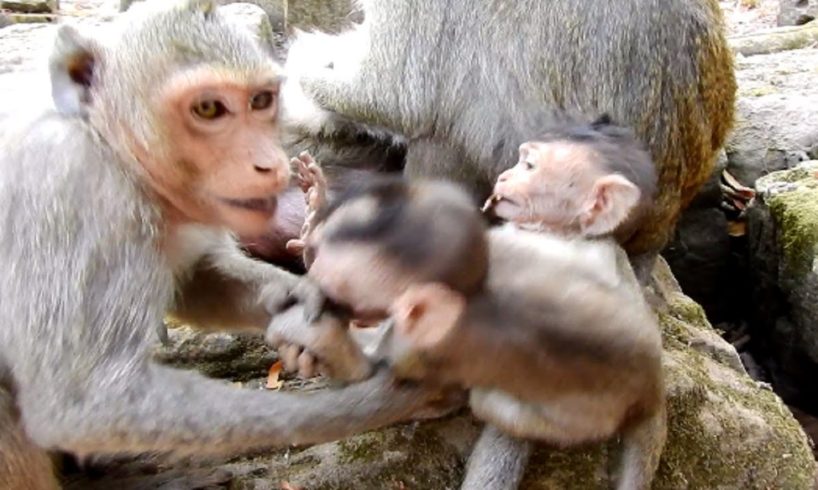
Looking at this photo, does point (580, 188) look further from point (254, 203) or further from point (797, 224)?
point (797, 224)

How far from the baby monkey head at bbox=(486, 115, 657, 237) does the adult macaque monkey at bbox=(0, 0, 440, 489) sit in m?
1.07

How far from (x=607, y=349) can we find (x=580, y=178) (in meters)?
0.89

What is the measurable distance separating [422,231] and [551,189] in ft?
3.54

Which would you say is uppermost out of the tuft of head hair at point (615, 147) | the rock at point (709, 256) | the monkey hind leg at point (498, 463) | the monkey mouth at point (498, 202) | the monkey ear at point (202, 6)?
the monkey ear at point (202, 6)

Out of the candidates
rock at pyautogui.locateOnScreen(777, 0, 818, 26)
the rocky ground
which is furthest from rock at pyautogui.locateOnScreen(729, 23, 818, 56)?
the rocky ground

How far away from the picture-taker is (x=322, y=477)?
391 cm

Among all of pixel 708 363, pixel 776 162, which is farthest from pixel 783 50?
pixel 708 363

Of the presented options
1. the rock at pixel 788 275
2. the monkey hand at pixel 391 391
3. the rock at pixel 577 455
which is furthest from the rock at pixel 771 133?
the monkey hand at pixel 391 391

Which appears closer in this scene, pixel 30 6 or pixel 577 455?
pixel 577 455

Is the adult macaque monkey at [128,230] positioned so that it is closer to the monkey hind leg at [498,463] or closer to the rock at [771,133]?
the monkey hind leg at [498,463]

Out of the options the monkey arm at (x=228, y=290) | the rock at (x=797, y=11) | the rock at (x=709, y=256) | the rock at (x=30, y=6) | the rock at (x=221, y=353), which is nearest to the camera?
the monkey arm at (x=228, y=290)

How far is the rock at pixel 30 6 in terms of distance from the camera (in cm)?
1039

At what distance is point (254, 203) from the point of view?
3.35 metres

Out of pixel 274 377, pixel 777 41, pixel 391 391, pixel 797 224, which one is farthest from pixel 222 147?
pixel 777 41
